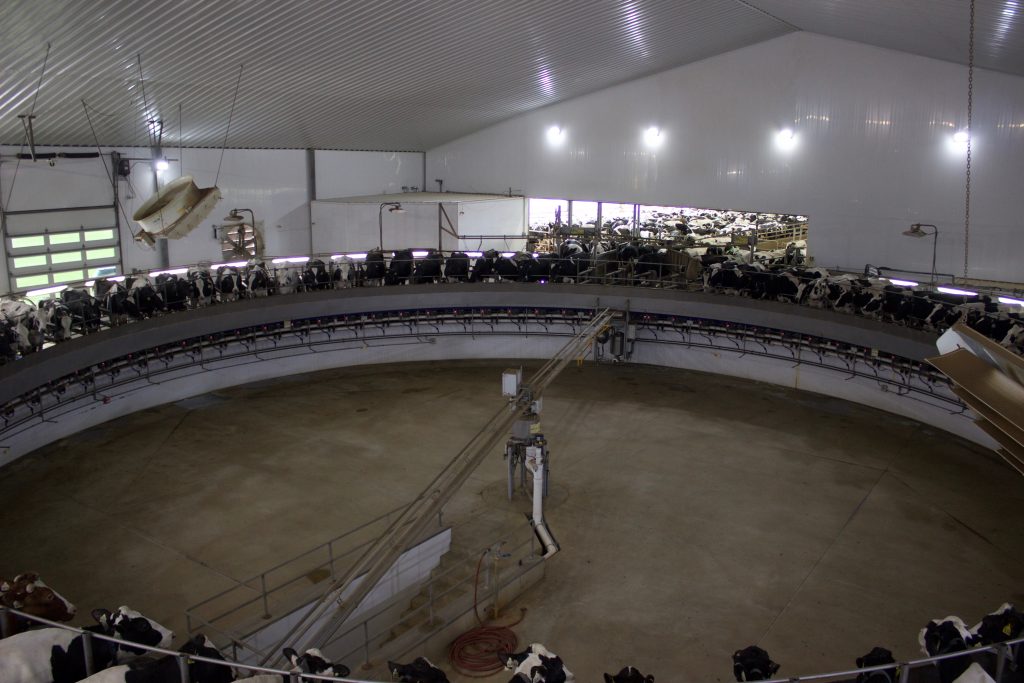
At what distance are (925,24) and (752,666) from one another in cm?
1196

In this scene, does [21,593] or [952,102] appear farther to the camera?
[952,102]

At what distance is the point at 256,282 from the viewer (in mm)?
16047

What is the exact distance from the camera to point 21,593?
6.75 metres

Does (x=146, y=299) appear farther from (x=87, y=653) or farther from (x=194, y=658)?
(x=194, y=658)

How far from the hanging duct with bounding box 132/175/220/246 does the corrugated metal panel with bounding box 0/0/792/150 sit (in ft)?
7.82

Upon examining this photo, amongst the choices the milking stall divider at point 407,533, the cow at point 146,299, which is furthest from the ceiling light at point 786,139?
the cow at point 146,299

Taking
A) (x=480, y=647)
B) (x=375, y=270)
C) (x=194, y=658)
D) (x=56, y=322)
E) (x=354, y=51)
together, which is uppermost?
(x=354, y=51)

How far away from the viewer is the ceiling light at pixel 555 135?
76.0 ft

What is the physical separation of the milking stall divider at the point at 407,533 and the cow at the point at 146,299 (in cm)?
620

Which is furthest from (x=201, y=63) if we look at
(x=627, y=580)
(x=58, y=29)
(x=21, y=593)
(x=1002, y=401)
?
(x=1002, y=401)

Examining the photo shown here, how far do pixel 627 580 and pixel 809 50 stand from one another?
13.7 m

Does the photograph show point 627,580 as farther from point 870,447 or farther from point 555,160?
point 555,160

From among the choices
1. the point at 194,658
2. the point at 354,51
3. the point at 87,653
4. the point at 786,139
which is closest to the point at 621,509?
the point at 194,658

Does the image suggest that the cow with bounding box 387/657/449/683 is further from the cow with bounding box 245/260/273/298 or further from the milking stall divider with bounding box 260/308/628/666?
the cow with bounding box 245/260/273/298
